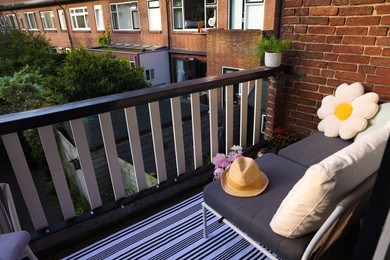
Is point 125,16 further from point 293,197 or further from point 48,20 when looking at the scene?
point 293,197

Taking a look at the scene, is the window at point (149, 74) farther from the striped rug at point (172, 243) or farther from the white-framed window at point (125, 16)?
the striped rug at point (172, 243)

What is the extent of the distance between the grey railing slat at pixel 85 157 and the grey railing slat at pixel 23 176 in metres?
0.30

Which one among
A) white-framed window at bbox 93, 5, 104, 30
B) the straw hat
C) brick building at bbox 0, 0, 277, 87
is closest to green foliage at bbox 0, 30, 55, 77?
brick building at bbox 0, 0, 277, 87

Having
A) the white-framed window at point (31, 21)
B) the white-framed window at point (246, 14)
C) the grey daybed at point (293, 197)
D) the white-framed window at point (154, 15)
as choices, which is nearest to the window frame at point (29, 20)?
the white-framed window at point (31, 21)

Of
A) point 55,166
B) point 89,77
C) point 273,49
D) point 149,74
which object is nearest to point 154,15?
point 149,74

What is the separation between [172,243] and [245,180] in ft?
2.35

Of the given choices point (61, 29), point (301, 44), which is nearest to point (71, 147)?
point (301, 44)

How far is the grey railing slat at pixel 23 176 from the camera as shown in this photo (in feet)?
4.79

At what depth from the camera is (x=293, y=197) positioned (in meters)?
1.13

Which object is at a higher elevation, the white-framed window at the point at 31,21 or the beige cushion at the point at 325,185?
the white-framed window at the point at 31,21

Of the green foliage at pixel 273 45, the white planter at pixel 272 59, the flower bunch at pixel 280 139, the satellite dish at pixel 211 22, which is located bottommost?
the flower bunch at pixel 280 139

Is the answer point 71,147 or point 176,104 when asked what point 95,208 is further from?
point 71,147

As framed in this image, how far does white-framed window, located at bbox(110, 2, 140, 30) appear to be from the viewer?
43.8 feet

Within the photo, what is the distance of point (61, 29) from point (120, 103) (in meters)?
19.7
